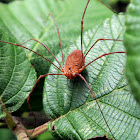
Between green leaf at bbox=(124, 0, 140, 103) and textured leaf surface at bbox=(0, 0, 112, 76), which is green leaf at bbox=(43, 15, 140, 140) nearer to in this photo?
textured leaf surface at bbox=(0, 0, 112, 76)

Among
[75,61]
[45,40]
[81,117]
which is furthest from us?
[45,40]

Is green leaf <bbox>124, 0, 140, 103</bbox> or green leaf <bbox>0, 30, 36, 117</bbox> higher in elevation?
green leaf <bbox>124, 0, 140, 103</bbox>

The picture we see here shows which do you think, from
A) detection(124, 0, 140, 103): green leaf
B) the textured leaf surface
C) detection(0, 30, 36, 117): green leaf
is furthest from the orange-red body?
detection(124, 0, 140, 103): green leaf

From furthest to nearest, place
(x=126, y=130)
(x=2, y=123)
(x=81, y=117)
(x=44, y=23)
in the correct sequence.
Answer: (x=44, y=23), (x=2, y=123), (x=81, y=117), (x=126, y=130)

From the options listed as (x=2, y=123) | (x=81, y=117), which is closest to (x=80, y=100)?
(x=81, y=117)

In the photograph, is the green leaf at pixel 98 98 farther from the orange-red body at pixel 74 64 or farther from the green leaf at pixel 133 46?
the green leaf at pixel 133 46

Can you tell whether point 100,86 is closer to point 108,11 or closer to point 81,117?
point 81,117

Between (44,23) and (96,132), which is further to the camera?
(44,23)
